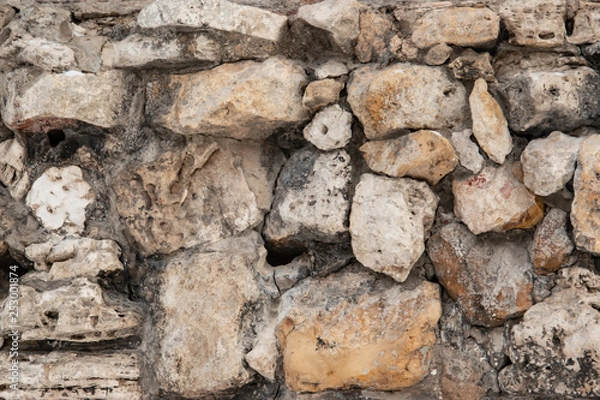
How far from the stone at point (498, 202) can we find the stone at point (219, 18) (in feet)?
2.52

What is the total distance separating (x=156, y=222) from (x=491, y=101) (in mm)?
1140

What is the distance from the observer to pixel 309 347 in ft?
7.08

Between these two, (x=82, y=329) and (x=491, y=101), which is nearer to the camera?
(x=491, y=101)

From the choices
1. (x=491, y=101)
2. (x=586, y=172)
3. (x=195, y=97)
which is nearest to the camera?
(x=586, y=172)

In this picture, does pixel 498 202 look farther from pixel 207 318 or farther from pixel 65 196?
pixel 65 196

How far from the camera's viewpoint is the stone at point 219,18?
2203mm

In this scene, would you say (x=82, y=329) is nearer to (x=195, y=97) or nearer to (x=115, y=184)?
(x=115, y=184)

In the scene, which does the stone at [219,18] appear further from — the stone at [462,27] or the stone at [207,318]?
the stone at [207,318]

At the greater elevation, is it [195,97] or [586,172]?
[195,97]

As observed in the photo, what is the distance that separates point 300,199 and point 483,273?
607 millimetres

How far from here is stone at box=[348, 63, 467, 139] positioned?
2.11 metres

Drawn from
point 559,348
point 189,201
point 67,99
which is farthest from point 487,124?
point 67,99

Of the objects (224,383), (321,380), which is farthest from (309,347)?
(224,383)

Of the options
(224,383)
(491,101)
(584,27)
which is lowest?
(224,383)
